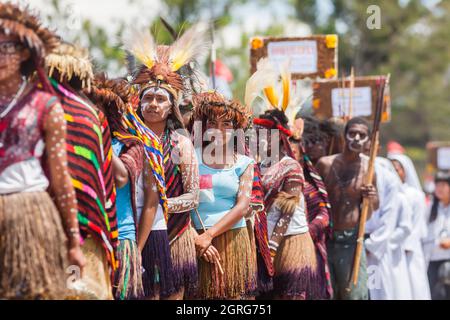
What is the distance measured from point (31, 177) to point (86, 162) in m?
0.32

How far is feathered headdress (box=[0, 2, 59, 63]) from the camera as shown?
385cm

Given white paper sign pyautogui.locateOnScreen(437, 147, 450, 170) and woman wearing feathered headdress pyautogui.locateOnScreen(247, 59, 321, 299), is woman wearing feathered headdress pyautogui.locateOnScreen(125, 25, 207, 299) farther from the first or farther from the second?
white paper sign pyautogui.locateOnScreen(437, 147, 450, 170)

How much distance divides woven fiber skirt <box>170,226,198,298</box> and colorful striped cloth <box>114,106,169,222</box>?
29 centimetres

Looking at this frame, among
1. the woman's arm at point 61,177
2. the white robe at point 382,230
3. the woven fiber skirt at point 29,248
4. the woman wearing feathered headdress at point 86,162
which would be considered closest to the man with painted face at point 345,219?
the white robe at point 382,230

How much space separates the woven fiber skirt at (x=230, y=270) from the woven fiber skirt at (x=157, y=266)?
574mm

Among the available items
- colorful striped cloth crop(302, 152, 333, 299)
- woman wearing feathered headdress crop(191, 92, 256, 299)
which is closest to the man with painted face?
colorful striped cloth crop(302, 152, 333, 299)

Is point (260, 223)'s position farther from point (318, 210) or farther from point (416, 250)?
point (416, 250)

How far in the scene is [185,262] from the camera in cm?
555

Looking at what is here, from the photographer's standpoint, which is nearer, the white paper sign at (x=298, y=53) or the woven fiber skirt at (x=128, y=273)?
A: the woven fiber skirt at (x=128, y=273)

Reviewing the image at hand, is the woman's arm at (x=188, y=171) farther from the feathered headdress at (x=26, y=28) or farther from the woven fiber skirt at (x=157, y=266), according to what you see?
the feathered headdress at (x=26, y=28)

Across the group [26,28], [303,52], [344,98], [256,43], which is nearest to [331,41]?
[303,52]

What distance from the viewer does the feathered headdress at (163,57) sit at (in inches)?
224

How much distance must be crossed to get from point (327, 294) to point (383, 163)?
2.30m
